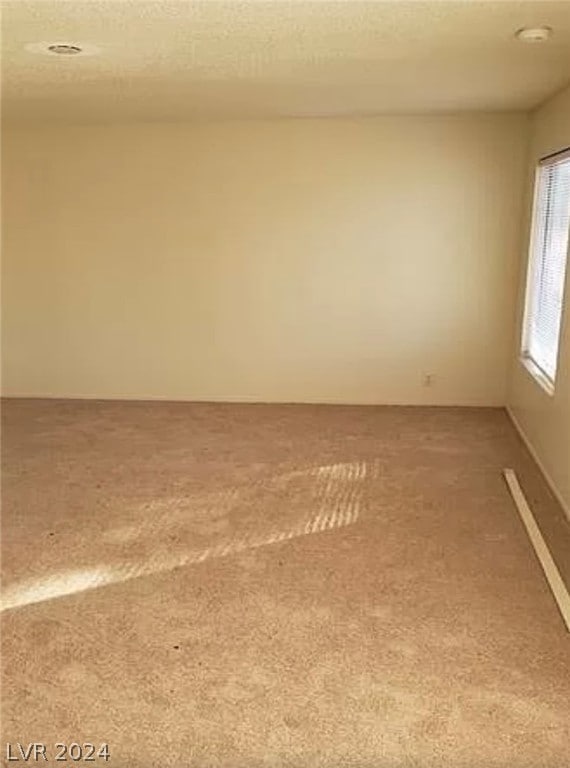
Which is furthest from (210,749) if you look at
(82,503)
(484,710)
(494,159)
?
(494,159)

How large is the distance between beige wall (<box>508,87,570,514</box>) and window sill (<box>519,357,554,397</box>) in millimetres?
34

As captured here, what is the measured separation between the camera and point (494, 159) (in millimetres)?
5355

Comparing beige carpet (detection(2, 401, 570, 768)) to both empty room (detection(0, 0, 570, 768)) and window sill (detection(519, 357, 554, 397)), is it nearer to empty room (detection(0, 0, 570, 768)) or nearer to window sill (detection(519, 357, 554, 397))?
empty room (detection(0, 0, 570, 768))

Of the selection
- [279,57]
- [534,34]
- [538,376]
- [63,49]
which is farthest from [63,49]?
[538,376]

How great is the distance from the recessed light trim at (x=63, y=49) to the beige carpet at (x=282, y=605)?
213 cm

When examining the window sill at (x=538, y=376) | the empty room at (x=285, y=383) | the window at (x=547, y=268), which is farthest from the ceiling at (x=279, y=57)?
the window sill at (x=538, y=376)

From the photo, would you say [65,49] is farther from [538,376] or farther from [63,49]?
[538,376]

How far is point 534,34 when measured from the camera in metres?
2.81

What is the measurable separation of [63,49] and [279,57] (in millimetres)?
900

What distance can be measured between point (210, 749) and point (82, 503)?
1994 millimetres

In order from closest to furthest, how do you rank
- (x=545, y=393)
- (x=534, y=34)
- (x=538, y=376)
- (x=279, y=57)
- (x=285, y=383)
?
(x=534, y=34) → (x=279, y=57) → (x=545, y=393) → (x=538, y=376) → (x=285, y=383)

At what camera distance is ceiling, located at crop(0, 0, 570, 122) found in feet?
8.23

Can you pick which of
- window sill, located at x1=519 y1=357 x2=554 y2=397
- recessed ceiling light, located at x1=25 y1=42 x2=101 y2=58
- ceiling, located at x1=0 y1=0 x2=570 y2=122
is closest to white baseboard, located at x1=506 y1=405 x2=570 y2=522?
window sill, located at x1=519 y1=357 x2=554 y2=397

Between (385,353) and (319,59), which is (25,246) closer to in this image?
(385,353)
